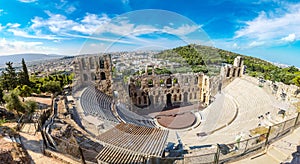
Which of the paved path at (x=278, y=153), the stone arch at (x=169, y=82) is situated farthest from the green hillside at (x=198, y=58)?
the paved path at (x=278, y=153)

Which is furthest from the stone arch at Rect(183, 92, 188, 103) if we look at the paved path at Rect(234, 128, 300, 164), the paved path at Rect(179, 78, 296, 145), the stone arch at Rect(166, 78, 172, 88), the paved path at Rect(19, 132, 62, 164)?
Answer: the paved path at Rect(19, 132, 62, 164)

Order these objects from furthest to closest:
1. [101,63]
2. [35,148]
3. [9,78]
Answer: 1. [9,78]
2. [101,63]
3. [35,148]

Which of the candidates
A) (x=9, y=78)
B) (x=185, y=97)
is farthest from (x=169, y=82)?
(x=9, y=78)

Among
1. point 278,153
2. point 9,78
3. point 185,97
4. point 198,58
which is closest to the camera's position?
point 278,153

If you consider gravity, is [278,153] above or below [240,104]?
above

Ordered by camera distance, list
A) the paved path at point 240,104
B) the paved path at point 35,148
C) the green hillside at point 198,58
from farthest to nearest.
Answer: the paved path at point 240,104
the green hillside at point 198,58
the paved path at point 35,148

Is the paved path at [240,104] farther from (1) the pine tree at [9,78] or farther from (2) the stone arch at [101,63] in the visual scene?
(1) the pine tree at [9,78]

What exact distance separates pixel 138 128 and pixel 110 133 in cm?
114

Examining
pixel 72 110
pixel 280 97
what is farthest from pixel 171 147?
pixel 280 97

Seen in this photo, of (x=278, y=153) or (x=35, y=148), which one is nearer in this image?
(x=278, y=153)

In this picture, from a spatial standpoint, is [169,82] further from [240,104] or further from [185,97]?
[240,104]

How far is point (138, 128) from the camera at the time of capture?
5645 millimetres

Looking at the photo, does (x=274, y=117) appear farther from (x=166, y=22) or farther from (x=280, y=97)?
(x=166, y=22)

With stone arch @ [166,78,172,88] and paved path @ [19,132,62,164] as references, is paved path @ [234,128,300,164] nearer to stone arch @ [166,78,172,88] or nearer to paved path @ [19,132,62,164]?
paved path @ [19,132,62,164]
